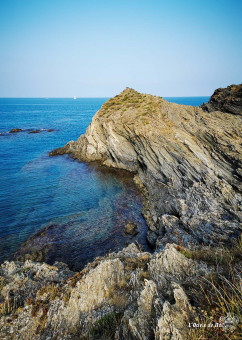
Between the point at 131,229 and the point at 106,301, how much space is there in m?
11.4

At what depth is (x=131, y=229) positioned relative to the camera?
18453mm

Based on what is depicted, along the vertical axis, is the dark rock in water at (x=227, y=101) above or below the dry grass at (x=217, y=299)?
above

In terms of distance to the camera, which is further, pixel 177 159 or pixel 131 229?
pixel 177 159

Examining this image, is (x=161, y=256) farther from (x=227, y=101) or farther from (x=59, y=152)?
(x=59, y=152)

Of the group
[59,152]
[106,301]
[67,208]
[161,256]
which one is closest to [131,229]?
[67,208]

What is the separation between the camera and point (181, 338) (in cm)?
457

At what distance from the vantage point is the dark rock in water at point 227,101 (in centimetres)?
2545

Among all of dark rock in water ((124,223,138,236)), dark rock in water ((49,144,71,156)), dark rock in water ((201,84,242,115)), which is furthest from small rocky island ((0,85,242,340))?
dark rock in water ((49,144,71,156))

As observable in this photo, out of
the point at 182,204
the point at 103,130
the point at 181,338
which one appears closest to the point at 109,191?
the point at 182,204

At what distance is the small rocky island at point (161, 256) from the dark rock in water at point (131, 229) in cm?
163

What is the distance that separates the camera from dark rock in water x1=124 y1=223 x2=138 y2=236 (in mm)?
18156

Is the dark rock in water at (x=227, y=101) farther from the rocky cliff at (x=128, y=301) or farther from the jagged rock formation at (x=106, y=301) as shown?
the jagged rock formation at (x=106, y=301)

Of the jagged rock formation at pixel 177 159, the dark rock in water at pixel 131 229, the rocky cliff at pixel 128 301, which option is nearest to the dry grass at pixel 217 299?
the rocky cliff at pixel 128 301

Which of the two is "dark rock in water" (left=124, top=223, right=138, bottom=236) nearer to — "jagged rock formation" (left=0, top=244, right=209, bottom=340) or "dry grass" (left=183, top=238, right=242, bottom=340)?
"jagged rock formation" (left=0, top=244, right=209, bottom=340)
